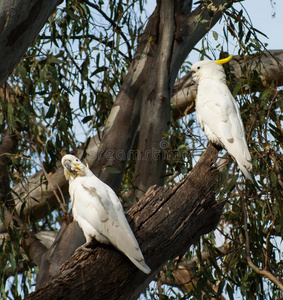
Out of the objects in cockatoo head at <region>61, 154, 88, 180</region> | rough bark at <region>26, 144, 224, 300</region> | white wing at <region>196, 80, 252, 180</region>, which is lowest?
rough bark at <region>26, 144, 224, 300</region>

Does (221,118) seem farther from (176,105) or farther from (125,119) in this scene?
(176,105)

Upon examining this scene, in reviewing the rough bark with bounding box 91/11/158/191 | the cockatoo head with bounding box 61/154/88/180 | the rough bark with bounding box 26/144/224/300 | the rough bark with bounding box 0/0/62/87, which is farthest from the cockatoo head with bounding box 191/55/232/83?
the rough bark with bounding box 0/0/62/87

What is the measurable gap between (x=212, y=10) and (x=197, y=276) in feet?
4.94

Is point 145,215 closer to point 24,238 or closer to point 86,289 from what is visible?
point 86,289

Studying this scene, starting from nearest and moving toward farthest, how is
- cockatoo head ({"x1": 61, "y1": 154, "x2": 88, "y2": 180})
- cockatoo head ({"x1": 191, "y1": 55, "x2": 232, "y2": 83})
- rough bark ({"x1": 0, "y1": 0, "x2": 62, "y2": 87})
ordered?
rough bark ({"x1": 0, "y1": 0, "x2": 62, "y2": 87}) < cockatoo head ({"x1": 61, "y1": 154, "x2": 88, "y2": 180}) < cockatoo head ({"x1": 191, "y1": 55, "x2": 232, "y2": 83})

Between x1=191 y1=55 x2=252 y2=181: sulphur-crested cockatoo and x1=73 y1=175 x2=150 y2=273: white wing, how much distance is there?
69 centimetres

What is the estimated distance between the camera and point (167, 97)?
322cm

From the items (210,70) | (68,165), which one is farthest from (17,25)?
(210,70)

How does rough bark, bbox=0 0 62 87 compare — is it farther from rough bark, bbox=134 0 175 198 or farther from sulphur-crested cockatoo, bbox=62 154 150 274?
Result: rough bark, bbox=134 0 175 198

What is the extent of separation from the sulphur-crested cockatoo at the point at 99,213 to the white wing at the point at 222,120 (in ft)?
2.26

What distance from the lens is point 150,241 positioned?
212cm

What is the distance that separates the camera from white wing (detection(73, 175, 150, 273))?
1.94 meters

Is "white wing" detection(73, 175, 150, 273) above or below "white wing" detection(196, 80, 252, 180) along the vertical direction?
below

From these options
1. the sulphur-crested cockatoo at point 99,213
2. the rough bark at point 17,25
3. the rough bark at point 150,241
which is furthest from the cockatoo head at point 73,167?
the rough bark at point 17,25
